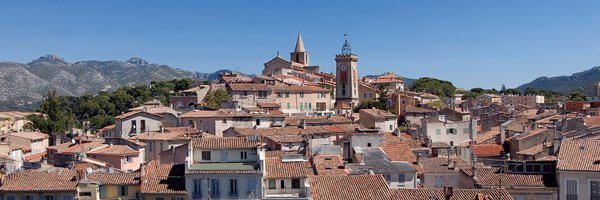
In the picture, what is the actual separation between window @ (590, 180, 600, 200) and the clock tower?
73265 mm

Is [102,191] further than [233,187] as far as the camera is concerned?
Yes

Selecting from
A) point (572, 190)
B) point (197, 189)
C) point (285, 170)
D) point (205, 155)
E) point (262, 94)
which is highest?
point (262, 94)

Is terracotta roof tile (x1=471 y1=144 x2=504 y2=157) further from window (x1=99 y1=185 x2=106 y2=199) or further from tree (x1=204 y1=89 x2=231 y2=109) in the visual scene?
tree (x1=204 y1=89 x2=231 y2=109)

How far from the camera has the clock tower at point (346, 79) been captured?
366 feet

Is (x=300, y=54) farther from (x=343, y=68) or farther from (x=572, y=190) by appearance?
(x=572, y=190)

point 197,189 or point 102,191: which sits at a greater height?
point 197,189

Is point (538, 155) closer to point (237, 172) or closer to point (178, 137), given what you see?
point (237, 172)

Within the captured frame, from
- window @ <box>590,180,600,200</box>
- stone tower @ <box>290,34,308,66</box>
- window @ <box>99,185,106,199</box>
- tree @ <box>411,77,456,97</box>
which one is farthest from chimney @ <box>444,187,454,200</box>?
stone tower @ <box>290,34,308,66</box>

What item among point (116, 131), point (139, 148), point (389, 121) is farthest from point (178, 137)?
point (389, 121)

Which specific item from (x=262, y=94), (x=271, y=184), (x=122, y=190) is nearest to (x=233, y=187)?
(x=271, y=184)

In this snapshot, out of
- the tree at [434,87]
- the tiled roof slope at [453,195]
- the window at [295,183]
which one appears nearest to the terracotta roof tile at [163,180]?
the window at [295,183]

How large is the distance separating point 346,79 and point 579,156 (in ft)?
252

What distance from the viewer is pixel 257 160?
36.1 m

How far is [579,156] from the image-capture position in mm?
36688
